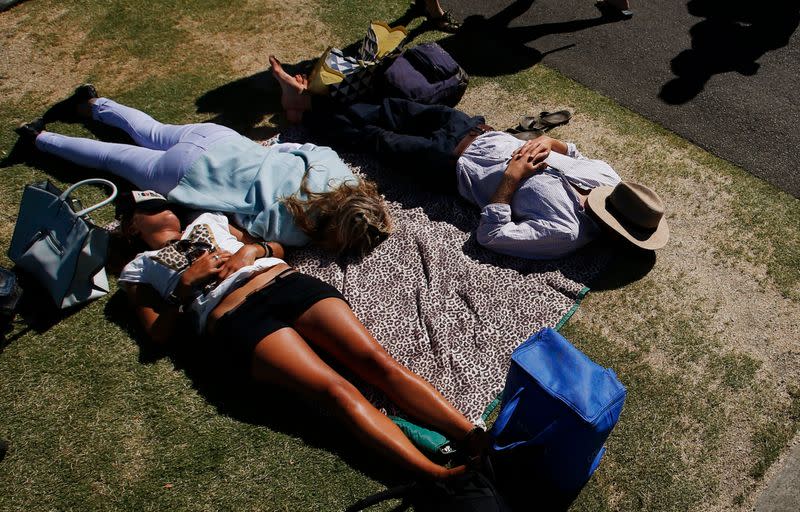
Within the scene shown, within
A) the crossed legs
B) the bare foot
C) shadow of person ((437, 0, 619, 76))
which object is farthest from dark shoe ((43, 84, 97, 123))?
shadow of person ((437, 0, 619, 76))

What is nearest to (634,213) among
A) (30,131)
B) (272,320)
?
(272,320)

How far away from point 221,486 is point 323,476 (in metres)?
0.60

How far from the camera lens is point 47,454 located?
348 cm

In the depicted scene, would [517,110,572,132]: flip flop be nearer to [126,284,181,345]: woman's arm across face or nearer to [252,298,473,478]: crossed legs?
[252,298,473,478]: crossed legs

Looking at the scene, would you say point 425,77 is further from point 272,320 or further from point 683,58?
point 272,320

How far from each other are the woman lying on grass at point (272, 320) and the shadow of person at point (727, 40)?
4.19m

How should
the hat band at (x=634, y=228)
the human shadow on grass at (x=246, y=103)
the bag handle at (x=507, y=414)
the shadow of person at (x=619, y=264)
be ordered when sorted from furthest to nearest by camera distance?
the human shadow on grass at (x=246, y=103) < the shadow of person at (x=619, y=264) < the hat band at (x=634, y=228) < the bag handle at (x=507, y=414)

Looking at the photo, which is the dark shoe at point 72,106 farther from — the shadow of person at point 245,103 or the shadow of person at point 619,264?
the shadow of person at point 619,264

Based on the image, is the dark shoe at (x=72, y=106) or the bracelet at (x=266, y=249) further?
the dark shoe at (x=72, y=106)

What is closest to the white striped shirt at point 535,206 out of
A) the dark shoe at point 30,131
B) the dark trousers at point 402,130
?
the dark trousers at point 402,130

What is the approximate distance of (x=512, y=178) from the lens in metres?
4.43

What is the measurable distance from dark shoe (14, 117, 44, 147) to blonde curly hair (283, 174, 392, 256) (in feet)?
8.98

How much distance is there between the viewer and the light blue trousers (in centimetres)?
455

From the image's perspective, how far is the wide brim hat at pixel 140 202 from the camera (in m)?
4.21
